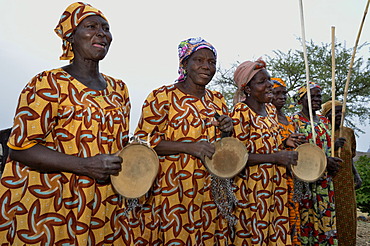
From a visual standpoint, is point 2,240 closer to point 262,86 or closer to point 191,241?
point 191,241

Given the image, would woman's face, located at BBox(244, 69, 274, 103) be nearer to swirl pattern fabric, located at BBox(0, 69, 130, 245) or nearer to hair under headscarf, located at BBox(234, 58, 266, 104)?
hair under headscarf, located at BBox(234, 58, 266, 104)

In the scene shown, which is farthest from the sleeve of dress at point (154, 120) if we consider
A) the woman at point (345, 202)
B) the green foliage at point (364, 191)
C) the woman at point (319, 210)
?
the green foliage at point (364, 191)

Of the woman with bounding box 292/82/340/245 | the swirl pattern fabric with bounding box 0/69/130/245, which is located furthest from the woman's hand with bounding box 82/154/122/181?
the woman with bounding box 292/82/340/245

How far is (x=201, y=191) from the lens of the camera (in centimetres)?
274

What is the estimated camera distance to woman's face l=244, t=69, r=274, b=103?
3.44m

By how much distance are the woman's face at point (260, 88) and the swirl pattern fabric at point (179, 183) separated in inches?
29.6

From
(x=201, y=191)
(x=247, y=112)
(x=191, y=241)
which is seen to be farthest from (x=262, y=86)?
(x=191, y=241)

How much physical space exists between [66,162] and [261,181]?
1.88 metres

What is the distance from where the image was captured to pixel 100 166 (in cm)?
175

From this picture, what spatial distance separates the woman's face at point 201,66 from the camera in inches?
115

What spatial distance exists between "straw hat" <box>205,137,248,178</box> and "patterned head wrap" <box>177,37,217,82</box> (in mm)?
671

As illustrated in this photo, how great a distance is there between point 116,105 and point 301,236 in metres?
2.88

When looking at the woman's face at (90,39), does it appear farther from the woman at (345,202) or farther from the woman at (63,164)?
the woman at (345,202)

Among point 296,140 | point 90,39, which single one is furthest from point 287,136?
point 90,39
